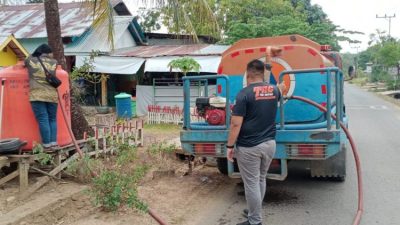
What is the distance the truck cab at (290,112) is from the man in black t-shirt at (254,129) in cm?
83

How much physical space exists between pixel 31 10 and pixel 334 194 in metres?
20.8

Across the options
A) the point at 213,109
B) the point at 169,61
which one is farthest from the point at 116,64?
the point at 213,109

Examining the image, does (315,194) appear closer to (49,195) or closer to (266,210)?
(266,210)

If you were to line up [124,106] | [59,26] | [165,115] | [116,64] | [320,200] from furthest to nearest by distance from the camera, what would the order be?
[116,64], [124,106], [165,115], [59,26], [320,200]

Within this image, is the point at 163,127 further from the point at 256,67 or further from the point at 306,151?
the point at 256,67

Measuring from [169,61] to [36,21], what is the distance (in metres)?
7.78

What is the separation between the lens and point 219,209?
604 cm

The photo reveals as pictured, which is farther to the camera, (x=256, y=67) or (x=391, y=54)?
(x=391, y=54)

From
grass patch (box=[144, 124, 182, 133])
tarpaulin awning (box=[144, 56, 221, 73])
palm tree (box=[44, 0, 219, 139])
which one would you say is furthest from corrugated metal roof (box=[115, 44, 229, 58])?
palm tree (box=[44, 0, 219, 139])

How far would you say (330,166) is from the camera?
675 centimetres

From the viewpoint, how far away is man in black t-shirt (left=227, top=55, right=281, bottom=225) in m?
4.89

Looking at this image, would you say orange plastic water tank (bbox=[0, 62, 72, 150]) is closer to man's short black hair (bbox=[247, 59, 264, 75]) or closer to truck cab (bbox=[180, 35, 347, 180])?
truck cab (bbox=[180, 35, 347, 180])

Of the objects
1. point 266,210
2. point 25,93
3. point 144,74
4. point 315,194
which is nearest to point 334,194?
point 315,194

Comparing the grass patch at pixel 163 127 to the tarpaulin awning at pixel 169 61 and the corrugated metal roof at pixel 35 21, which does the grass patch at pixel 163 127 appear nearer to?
the tarpaulin awning at pixel 169 61
